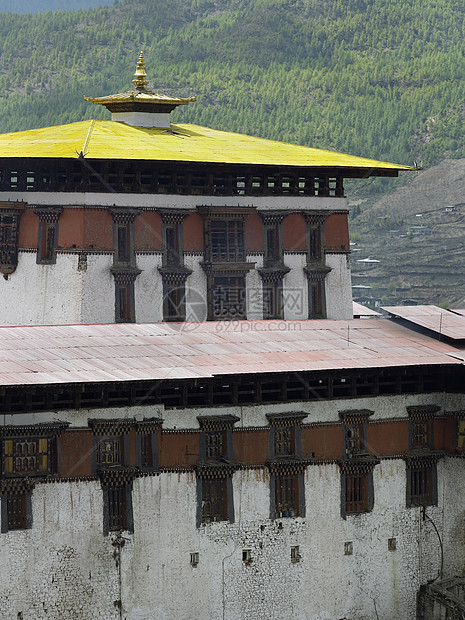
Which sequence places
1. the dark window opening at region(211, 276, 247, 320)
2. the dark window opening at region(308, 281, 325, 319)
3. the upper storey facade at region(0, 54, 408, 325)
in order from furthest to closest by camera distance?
the dark window opening at region(308, 281, 325, 319), the dark window opening at region(211, 276, 247, 320), the upper storey facade at region(0, 54, 408, 325)

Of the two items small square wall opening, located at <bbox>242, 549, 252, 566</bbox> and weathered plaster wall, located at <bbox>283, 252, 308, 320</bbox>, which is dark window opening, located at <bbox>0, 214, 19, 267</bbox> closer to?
weathered plaster wall, located at <bbox>283, 252, 308, 320</bbox>

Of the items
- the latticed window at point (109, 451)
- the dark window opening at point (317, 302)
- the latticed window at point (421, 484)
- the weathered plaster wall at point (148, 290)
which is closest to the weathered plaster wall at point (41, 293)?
the weathered plaster wall at point (148, 290)

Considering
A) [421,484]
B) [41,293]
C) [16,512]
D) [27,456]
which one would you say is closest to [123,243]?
[41,293]

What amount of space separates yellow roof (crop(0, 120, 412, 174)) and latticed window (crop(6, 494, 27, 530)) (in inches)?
679

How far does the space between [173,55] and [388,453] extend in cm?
13432

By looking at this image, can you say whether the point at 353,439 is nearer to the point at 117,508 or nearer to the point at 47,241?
the point at 117,508

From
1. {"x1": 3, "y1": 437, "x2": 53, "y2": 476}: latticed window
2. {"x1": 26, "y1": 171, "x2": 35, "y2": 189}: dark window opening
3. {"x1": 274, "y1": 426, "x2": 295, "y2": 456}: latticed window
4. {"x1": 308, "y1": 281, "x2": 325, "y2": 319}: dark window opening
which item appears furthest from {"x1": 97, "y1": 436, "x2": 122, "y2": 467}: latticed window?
{"x1": 308, "y1": 281, "x2": 325, "y2": 319}: dark window opening

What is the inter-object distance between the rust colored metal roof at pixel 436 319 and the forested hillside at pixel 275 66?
9671 centimetres

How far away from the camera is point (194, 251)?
2256 inches

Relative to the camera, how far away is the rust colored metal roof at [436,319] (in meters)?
49.5

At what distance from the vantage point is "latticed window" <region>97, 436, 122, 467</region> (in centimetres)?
4125

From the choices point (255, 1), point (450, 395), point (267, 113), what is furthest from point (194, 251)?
point (255, 1)

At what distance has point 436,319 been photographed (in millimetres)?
51188

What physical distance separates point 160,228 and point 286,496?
15.3 m
